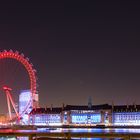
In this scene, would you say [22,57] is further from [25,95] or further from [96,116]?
[96,116]

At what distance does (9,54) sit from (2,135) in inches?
2509

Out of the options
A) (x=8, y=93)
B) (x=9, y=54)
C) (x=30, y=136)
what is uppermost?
(x=9, y=54)

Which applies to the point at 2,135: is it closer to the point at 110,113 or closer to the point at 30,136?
the point at 30,136

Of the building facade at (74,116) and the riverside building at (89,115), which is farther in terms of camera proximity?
the building facade at (74,116)

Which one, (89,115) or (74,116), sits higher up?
(89,115)

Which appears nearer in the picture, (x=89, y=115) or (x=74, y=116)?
(x=89, y=115)

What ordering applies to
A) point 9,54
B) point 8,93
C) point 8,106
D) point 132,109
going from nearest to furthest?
point 9,54, point 8,93, point 8,106, point 132,109

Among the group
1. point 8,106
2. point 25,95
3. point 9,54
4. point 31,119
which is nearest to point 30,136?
point 9,54

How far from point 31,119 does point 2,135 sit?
549 feet

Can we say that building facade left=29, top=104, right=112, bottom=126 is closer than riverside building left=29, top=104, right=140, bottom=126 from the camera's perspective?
No

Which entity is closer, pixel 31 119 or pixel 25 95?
pixel 25 95

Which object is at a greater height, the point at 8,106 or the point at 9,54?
the point at 9,54

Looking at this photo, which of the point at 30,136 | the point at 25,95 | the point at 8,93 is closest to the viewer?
the point at 30,136

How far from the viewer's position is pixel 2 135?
14914 mm
